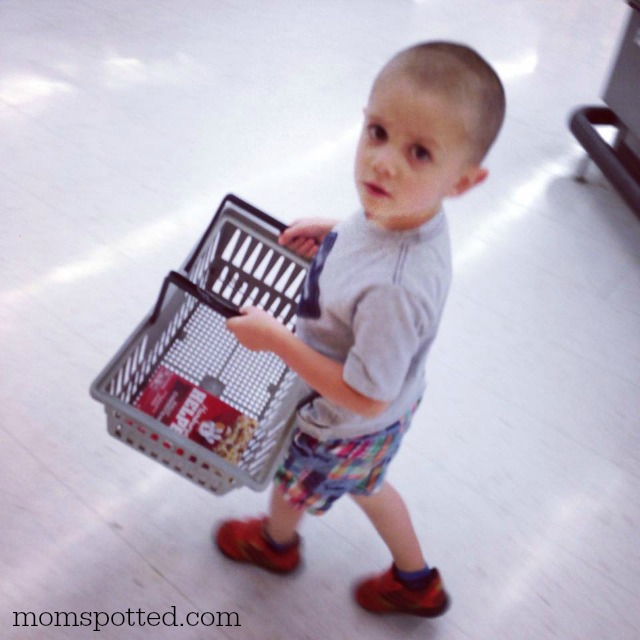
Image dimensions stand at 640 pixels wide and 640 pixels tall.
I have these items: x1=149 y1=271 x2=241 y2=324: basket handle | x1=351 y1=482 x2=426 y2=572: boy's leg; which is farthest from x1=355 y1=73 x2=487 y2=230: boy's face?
x1=351 y1=482 x2=426 y2=572: boy's leg

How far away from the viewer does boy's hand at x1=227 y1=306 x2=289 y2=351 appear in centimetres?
94

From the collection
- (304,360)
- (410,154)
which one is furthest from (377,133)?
(304,360)

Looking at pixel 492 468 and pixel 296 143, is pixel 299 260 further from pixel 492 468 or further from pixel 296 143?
pixel 296 143

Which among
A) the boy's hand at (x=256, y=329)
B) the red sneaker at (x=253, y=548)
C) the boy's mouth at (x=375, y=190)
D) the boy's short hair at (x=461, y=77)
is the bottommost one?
the red sneaker at (x=253, y=548)

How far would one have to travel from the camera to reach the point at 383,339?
0.82 m

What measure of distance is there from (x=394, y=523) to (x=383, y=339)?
481 millimetres

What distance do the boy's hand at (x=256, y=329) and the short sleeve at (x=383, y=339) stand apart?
0.12m

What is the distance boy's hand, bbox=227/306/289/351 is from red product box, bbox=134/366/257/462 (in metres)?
0.30

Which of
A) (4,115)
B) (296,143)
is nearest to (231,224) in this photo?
(296,143)

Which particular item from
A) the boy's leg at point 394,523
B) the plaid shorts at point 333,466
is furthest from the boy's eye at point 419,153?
the boy's leg at point 394,523

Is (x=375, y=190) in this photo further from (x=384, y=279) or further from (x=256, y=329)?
(x=256, y=329)

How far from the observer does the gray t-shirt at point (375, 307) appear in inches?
32.5

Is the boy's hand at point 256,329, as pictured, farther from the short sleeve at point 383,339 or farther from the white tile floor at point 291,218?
the white tile floor at point 291,218

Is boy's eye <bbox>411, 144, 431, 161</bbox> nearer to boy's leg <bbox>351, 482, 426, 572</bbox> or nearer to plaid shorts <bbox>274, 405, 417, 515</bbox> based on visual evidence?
plaid shorts <bbox>274, 405, 417, 515</bbox>
